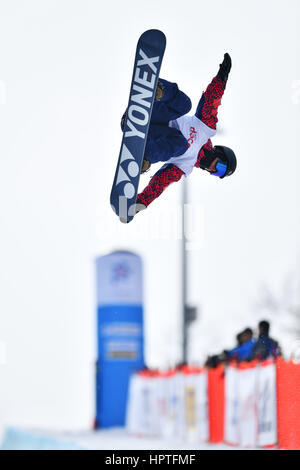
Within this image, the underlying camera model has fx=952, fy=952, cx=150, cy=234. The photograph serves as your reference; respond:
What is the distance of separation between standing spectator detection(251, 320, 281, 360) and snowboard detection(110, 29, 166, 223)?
341 centimetres

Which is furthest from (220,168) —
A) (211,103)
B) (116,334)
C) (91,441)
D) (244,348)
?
(116,334)

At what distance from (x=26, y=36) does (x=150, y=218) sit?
11.5 ft

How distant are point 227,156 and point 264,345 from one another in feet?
12.8

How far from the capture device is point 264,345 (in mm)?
11492

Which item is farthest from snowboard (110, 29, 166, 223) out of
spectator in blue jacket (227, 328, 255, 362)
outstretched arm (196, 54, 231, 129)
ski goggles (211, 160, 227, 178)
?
spectator in blue jacket (227, 328, 255, 362)

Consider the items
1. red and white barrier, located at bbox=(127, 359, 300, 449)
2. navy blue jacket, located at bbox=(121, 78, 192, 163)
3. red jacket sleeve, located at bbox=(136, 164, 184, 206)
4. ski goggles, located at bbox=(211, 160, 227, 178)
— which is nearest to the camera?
navy blue jacket, located at bbox=(121, 78, 192, 163)

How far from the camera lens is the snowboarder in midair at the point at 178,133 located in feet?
25.0

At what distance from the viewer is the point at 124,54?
A: 8.42m

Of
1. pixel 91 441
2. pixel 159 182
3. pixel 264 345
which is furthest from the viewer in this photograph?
pixel 91 441

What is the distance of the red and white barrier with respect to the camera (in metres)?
10.8

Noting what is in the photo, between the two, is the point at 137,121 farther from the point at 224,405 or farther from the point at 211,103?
the point at 224,405

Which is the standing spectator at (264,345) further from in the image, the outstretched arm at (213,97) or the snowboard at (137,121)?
the snowboard at (137,121)

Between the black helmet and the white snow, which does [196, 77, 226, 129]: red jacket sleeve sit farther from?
the white snow

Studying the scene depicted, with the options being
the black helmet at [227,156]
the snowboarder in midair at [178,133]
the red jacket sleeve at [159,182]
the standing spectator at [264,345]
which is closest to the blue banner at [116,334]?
the standing spectator at [264,345]
